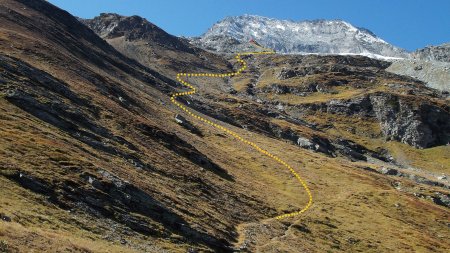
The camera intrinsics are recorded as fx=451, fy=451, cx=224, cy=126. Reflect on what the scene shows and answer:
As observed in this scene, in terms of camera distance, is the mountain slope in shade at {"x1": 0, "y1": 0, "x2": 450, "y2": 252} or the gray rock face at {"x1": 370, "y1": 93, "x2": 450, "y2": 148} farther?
the gray rock face at {"x1": 370, "y1": 93, "x2": 450, "y2": 148}

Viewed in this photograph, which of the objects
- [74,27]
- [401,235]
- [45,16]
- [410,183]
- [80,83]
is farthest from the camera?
[74,27]

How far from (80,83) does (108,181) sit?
49949 mm

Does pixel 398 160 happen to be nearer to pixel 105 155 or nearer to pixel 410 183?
pixel 410 183

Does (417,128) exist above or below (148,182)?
above

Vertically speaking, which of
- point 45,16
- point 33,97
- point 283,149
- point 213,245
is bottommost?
point 213,245

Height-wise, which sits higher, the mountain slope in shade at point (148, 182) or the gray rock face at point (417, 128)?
the gray rock face at point (417, 128)

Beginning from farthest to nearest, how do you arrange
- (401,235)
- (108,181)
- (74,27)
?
1. (74,27)
2. (401,235)
3. (108,181)

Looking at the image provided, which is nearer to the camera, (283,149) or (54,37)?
(283,149)

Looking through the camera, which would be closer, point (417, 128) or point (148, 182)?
point (148, 182)

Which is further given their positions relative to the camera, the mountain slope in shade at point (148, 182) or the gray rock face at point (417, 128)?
the gray rock face at point (417, 128)

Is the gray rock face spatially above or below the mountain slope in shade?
above

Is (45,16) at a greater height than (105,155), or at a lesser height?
greater

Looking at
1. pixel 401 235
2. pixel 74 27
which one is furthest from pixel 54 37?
pixel 401 235

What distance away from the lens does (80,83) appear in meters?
90.1
